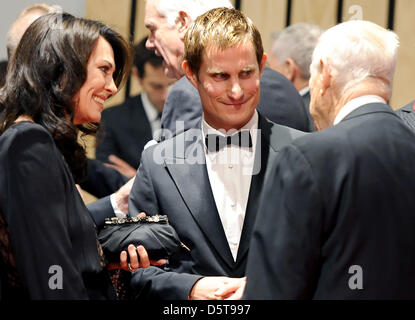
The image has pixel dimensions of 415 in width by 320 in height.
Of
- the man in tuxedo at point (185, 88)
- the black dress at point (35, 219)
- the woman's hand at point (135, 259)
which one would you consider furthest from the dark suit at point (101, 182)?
the black dress at point (35, 219)

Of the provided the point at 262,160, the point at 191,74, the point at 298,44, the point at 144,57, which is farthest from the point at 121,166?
the point at 262,160

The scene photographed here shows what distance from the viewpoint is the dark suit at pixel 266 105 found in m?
2.58

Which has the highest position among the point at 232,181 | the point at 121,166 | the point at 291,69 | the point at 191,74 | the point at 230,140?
the point at 191,74

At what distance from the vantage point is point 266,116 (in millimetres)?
2621

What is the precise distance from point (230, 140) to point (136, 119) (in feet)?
7.41

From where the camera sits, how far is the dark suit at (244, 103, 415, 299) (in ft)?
5.49

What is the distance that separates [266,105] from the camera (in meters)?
2.63

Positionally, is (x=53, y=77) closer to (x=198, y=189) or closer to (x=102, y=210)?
(x=198, y=189)

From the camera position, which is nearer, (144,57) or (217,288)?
(217,288)

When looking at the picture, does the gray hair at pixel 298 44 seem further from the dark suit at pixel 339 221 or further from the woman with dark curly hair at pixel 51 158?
the dark suit at pixel 339 221

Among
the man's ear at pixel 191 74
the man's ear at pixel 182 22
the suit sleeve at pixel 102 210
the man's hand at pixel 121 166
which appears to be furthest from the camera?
the man's hand at pixel 121 166

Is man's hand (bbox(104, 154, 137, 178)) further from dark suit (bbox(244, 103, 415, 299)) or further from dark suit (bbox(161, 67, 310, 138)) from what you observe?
dark suit (bbox(244, 103, 415, 299))

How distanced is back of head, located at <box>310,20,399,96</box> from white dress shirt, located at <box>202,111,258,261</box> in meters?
0.54

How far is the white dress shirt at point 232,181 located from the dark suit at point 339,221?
1.68 feet
